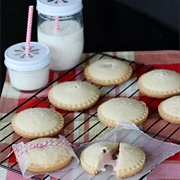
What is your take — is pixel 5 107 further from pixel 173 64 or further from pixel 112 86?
pixel 173 64

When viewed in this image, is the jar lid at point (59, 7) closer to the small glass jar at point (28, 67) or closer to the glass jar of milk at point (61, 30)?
the glass jar of milk at point (61, 30)

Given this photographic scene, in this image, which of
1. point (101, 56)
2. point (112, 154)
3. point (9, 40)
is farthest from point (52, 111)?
point (9, 40)

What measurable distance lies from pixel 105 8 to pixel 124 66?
0.62 meters

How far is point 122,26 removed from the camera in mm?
2523

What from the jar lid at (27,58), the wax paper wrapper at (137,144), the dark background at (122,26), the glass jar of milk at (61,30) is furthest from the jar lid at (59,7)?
the wax paper wrapper at (137,144)

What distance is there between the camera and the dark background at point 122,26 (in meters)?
2.41

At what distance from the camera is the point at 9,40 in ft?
8.10

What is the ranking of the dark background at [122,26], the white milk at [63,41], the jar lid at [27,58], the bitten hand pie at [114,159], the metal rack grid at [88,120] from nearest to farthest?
the bitten hand pie at [114,159]
the metal rack grid at [88,120]
the jar lid at [27,58]
the white milk at [63,41]
the dark background at [122,26]

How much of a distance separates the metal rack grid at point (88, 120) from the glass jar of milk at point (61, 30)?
5cm

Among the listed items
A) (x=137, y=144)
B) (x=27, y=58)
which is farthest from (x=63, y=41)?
(x=137, y=144)

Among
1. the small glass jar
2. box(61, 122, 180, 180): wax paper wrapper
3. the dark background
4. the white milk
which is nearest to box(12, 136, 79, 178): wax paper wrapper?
box(61, 122, 180, 180): wax paper wrapper

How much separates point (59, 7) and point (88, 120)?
45 cm

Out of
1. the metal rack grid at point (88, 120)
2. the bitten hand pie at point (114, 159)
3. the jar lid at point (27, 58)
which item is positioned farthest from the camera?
the jar lid at point (27, 58)

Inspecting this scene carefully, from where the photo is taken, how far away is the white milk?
2145 millimetres
